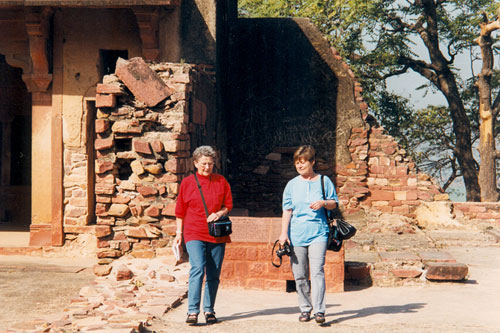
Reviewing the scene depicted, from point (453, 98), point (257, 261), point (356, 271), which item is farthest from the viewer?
point (453, 98)

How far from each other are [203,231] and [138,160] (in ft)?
9.34

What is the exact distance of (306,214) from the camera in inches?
221

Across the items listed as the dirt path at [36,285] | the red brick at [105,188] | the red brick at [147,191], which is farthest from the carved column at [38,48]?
the red brick at [147,191]

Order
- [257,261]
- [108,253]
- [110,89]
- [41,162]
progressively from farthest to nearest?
[41,162] → [110,89] → [108,253] → [257,261]

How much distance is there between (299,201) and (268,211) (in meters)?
6.97

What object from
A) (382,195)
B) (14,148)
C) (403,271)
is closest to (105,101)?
(403,271)

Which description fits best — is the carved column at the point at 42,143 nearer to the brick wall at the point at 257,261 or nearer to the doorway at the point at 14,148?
the doorway at the point at 14,148

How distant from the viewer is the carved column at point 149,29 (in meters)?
10.4

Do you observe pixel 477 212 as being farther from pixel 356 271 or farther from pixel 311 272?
pixel 311 272

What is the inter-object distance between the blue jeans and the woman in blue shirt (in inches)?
22.8

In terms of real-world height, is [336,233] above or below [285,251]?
above

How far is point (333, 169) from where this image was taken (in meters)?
12.5

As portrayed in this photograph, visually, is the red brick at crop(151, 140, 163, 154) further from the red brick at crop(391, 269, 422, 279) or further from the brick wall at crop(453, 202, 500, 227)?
the brick wall at crop(453, 202, 500, 227)

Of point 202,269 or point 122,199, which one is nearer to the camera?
point 202,269
